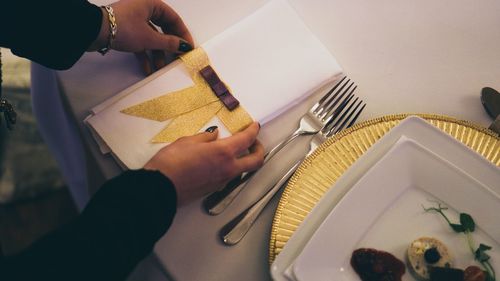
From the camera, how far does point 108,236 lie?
537 mm

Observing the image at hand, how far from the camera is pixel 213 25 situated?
0.80 metres

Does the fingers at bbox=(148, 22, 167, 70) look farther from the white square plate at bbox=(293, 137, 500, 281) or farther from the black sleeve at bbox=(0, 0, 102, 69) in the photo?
the white square plate at bbox=(293, 137, 500, 281)

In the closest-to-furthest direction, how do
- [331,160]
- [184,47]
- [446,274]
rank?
[446,274]
[331,160]
[184,47]

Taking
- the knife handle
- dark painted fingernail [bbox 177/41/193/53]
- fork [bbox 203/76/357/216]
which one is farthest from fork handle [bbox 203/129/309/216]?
the knife handle

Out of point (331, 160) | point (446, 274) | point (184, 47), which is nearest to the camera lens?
point (446, 274)

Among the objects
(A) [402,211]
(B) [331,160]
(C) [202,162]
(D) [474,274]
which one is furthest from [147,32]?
(D) [474,274]

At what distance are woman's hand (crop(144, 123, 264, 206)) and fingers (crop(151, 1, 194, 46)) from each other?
213mm

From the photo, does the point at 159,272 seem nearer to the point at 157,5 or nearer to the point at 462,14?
the point at 157,5

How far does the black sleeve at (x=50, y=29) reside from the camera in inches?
25.2

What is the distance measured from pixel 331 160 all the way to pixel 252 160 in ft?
0.38

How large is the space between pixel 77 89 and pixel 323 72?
411mm

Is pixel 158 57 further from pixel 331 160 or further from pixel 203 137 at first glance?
pixel 331 160

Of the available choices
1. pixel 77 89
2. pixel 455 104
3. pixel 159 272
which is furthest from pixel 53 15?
pixel 455 104

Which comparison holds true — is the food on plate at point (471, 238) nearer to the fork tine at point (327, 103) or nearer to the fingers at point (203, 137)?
the fork tine at point (327, 103)
